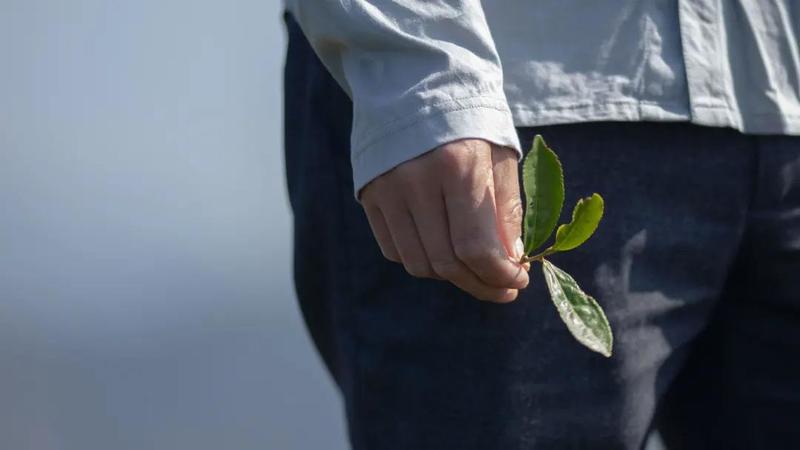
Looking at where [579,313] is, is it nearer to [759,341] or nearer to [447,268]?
[447,268]

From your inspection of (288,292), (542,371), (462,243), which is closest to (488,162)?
(462,243)

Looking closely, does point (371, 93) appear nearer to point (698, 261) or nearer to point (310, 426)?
point (698, 261)

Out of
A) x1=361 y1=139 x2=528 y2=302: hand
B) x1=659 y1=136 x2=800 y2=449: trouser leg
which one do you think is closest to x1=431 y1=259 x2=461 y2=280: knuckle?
x1=361 y1=139 x2=528 y2=302: hand

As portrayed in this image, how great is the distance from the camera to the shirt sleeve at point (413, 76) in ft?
1.95

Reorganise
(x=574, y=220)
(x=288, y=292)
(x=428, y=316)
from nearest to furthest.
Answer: (x=574, y=220)
(x=428, y=316)
(x=288, y=292)

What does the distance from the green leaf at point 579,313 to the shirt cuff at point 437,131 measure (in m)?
0.07

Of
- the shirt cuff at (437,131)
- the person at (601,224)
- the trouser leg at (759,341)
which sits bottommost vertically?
the trouser leg at (759,341)

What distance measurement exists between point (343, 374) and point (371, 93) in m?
0.22

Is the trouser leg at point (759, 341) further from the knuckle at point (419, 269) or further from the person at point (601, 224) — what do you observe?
the knuckle at point (419, 269)

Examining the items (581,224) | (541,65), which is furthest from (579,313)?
(541,65)

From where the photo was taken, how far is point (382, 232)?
0.63 metres

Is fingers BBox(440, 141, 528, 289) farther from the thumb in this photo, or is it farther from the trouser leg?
the trouser leg

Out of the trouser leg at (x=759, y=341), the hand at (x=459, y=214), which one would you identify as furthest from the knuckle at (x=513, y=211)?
the trouser leg at (x=759, y=341)

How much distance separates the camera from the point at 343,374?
76 cm
